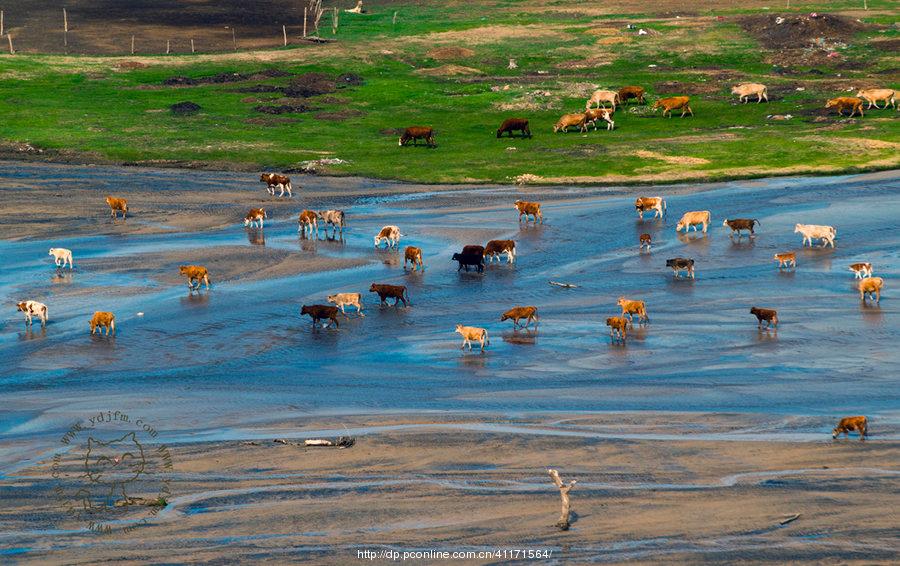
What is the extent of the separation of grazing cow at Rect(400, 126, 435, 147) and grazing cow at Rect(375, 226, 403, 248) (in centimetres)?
2069

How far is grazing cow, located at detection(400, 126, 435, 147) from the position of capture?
216 feet

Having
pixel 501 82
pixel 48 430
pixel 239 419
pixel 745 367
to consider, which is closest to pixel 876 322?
pixel 745 367

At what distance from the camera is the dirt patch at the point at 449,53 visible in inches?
3593

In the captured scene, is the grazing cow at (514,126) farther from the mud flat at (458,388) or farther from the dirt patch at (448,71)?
the dirt patch at (448,71)

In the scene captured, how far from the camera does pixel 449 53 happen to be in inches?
3625

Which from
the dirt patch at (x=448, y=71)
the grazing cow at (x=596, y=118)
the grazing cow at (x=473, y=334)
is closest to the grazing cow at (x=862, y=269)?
the grazing cow at (x=473, y=334)

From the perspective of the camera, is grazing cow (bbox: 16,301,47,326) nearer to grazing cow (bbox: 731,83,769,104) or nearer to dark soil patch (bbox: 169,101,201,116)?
dark soil patch (bbox: 169,101,201,116)

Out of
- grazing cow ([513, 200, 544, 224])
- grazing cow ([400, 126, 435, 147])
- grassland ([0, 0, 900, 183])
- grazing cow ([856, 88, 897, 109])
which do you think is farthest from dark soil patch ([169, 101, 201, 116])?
grazing cow ([856, 88, 897, 109])

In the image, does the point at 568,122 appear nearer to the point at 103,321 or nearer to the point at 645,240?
the point at 645,240

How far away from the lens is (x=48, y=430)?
2717 cm

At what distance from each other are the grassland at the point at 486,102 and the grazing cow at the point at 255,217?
11.3 m

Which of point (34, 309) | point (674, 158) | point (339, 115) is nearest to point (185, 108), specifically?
point (339, 115)

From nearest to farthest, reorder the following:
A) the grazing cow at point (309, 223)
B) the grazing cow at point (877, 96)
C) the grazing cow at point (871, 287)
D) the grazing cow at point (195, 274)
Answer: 1. the grazing cow at point (871, 287)
2. the grazing cow at point (195, 274)
3. the grazing cow at point (309, 223)
4. the grazing cow at point (877, 96)

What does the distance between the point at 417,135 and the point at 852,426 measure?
43027 mm
